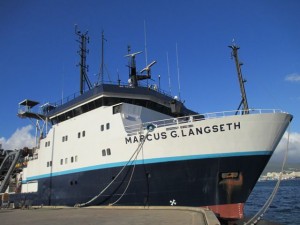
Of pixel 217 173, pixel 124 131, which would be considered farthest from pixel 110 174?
pixel 217 173

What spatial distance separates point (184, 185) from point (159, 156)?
6.41 ft

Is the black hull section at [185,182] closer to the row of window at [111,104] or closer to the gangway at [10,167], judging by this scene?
the row of window at [111,104]

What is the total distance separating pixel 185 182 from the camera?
16375mm

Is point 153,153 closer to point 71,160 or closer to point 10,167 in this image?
point 71,160

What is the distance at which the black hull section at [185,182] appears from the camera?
16.0m

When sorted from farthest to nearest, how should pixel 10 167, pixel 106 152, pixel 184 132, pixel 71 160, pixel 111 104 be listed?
pixel 10 167
pixel 71 160
pixel 111 104
pixel 106 152
pixel 184 132

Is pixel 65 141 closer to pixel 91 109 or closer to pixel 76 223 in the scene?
pixel 91 109

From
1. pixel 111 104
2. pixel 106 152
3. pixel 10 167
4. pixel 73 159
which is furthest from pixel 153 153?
pixel 10 167

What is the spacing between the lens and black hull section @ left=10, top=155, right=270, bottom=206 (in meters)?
16.0

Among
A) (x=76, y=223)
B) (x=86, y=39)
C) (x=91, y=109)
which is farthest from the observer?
(x=86, y=39)

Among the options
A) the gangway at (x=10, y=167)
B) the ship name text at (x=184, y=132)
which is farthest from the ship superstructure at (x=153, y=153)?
the gangway at (x=10, y=167)

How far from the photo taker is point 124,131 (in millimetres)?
18469

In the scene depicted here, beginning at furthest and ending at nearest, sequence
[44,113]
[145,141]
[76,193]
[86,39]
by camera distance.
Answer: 1. [86,39]
2. [44,113]
3. [76,193]
4. [145,141]

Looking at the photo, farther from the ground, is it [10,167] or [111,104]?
[111,104]
